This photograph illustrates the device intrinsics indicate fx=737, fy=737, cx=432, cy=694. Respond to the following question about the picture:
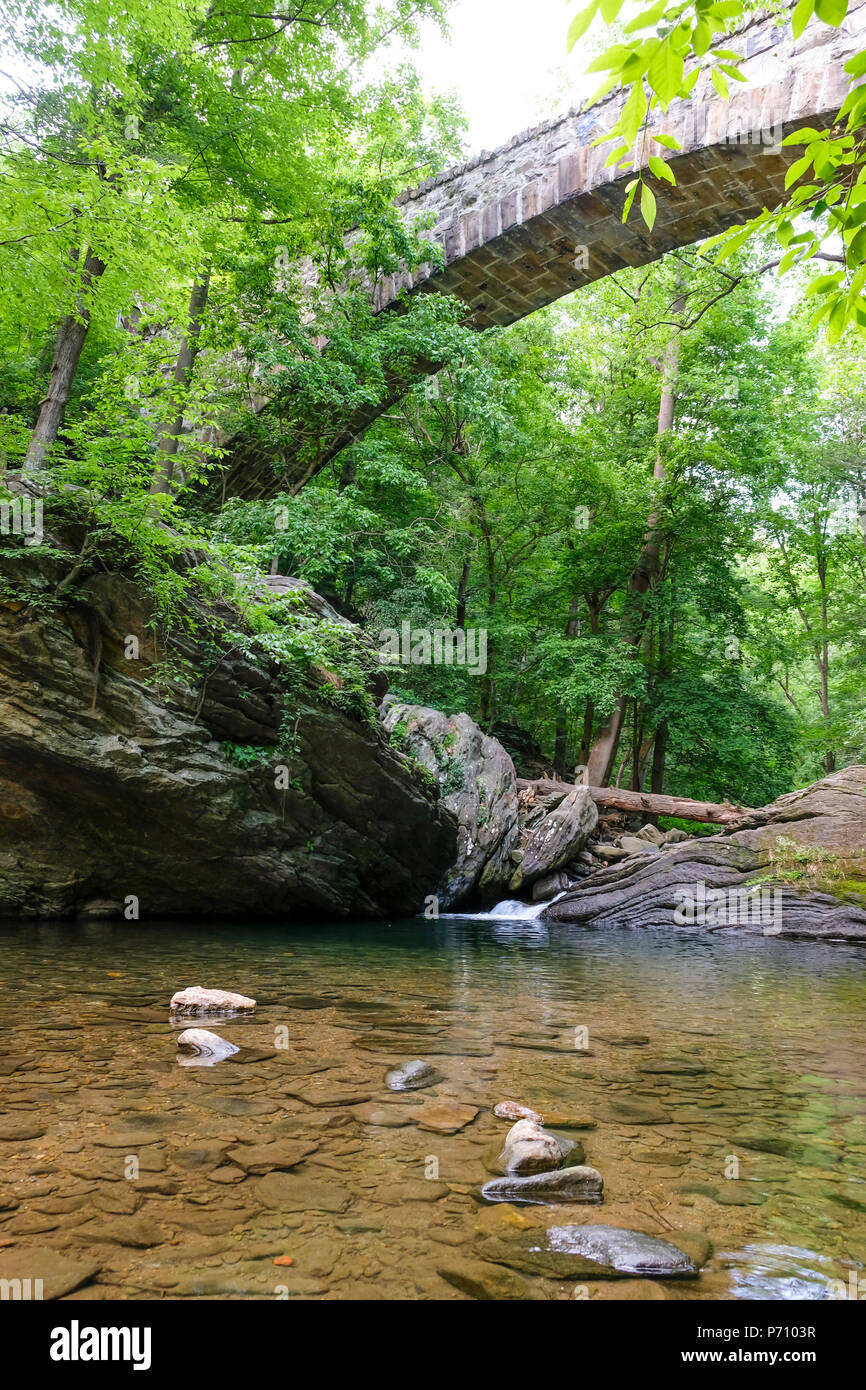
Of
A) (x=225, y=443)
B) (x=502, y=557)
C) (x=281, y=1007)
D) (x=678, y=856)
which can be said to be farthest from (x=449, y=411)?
(x=281, y=1007)

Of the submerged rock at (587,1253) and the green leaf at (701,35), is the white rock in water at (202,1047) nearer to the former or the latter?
the submerged rock at (587,1253)

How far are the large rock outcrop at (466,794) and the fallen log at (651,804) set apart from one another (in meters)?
1.90

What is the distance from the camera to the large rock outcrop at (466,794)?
1283 cm

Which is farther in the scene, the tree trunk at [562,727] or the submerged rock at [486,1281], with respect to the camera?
the tree trunk at [562,727]

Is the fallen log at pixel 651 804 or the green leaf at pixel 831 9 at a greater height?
the green leaf at pixel 831 9

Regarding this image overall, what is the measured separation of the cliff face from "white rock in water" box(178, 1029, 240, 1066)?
5580 mm

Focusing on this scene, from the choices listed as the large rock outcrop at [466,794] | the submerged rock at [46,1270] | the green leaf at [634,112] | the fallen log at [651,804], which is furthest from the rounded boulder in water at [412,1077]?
the fallen log at [651,804]

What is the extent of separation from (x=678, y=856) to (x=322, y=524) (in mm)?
8499

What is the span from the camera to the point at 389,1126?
286cm

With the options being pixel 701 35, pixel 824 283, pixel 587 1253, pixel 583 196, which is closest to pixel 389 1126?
pixel 587 1253

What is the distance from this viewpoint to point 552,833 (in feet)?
45.2

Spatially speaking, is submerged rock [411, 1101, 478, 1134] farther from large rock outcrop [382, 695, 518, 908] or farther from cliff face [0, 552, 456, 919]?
large rock outcrop [382, 695, 518, 908]
